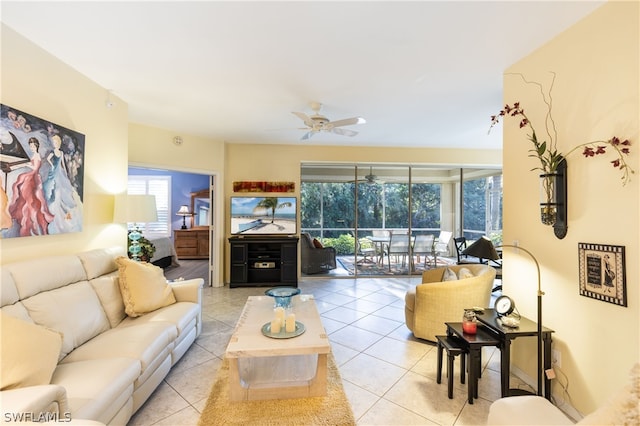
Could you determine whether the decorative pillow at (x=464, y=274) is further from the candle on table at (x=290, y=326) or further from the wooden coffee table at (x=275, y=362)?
the candle on table at (x=290, y=326)

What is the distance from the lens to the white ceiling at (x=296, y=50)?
187cm

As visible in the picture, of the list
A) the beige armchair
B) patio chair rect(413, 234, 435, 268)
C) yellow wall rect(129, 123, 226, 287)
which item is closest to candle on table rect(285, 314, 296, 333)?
the beige armchair

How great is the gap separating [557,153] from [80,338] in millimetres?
3769

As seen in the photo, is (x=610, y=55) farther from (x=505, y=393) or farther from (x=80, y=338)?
(x=80, y=338)

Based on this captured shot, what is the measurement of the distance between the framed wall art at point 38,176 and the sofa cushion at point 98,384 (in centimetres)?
114

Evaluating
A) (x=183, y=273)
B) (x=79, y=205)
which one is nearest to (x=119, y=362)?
(x=79, y=205)

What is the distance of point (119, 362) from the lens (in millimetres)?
1796

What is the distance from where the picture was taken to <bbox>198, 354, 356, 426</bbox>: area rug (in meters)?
1.89

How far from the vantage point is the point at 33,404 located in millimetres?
1196

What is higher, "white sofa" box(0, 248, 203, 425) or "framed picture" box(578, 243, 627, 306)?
"framed picture" box(578, 243, 627, 306)

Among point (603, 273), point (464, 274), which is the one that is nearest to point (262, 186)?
point (464, 274)

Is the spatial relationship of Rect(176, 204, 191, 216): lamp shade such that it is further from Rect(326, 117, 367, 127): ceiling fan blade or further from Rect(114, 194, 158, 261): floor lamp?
Rect(326, 117, 367, 127): ceiling fan blade

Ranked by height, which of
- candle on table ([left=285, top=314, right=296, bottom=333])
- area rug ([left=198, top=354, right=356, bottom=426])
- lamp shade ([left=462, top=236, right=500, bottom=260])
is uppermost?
lamp shade ([left=462, top=236, right=500, bottom=260])

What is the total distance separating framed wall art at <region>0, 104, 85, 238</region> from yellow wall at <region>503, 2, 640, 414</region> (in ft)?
13.0
